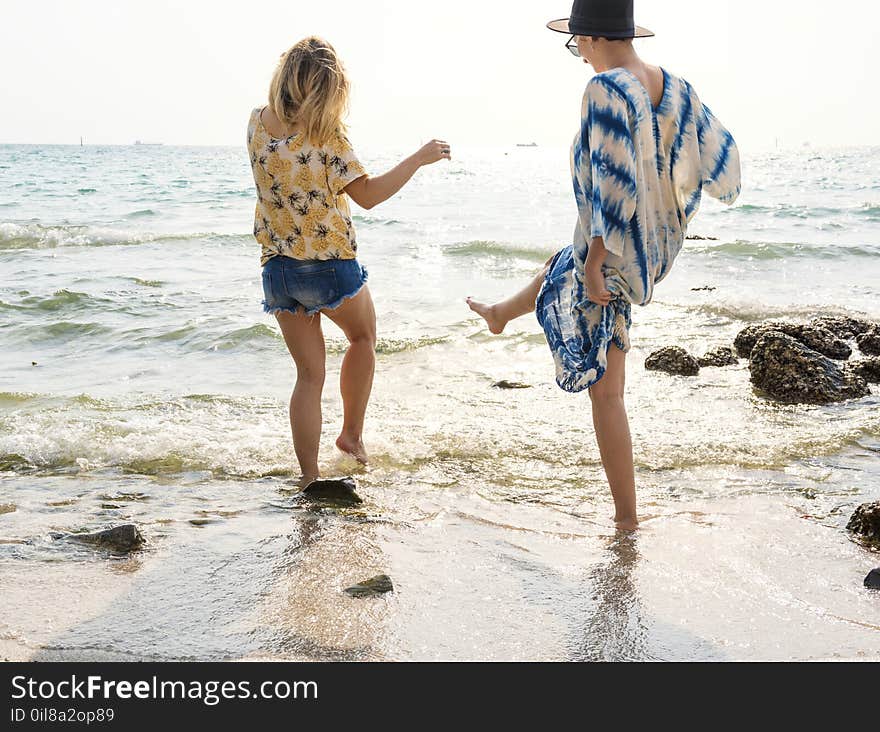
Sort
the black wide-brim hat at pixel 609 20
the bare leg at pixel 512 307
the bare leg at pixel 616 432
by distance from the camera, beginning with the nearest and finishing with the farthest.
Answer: the black wide-brim hat at pixel 609 20 → the bare leg at pixel 616 432 → the bare leg at pixel 512 307

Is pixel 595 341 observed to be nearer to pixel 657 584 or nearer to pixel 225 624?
pixel 657 584

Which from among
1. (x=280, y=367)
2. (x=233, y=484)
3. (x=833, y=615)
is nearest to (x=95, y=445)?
(x=233, y=484)

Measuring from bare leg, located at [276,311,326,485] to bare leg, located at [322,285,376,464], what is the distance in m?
0.14

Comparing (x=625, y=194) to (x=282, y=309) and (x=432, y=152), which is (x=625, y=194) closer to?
(x=432, y=152)

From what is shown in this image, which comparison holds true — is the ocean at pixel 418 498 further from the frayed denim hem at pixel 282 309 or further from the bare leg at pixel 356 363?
the frayed denim hem at pixel 282 309

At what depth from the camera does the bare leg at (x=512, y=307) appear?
3.89 m

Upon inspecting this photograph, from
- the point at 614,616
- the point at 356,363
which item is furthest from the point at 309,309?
the point at 614,616

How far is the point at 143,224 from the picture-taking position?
19.7 m

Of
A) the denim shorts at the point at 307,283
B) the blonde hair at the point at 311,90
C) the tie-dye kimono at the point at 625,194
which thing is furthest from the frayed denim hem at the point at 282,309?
the tie-dye kimono at the point at 625,194

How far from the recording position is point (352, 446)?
4.84 m

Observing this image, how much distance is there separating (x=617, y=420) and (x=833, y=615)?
111cm

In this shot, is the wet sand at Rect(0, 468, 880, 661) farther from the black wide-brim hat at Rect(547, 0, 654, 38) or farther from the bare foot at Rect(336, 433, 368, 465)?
the black wide-brim hat at Rect(547, 0, 654, 38)

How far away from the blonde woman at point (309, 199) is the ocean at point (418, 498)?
72cm
